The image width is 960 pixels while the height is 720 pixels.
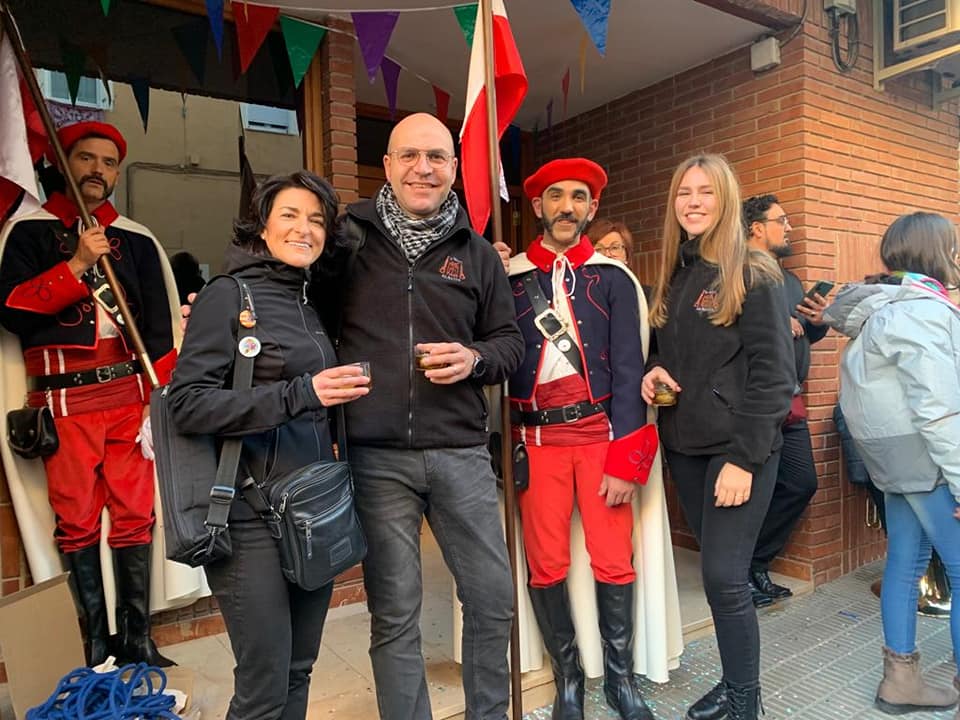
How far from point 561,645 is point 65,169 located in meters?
2.63

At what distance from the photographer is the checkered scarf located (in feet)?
6.91

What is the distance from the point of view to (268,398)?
1627mm

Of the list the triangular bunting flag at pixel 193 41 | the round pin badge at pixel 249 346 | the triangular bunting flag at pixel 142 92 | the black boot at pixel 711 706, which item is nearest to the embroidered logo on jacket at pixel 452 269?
the round pin badge at pixel 249 346

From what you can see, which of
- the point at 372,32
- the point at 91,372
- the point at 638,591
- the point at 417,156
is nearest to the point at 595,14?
the point at 372,32

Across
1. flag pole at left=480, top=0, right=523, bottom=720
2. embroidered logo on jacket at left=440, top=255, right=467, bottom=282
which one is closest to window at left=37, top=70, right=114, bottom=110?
flag pole at left=480, top=0, right=523, bottom=720

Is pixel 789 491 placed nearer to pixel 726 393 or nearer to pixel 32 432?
pixel 726 393

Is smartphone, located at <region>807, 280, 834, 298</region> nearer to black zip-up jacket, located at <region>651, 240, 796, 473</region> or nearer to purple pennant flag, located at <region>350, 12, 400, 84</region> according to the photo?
black zip-up jacket, located at <region>651, 240, 796, 473</region>

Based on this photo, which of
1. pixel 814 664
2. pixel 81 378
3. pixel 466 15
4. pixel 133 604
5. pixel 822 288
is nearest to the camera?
pixel 81 378

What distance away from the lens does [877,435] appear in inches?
103

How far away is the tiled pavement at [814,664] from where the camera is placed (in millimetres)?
2785

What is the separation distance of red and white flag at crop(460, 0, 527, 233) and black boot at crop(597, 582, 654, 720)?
4.88 feet

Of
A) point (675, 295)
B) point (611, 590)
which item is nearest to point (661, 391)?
point (675, 295)

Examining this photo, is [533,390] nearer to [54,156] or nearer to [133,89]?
[54,156]

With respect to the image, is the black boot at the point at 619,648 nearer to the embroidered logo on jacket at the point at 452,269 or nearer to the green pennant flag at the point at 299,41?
the embroidered logo on jacket at the point at 452,269
